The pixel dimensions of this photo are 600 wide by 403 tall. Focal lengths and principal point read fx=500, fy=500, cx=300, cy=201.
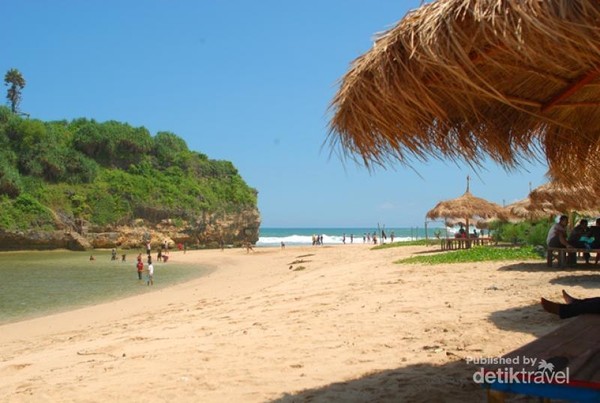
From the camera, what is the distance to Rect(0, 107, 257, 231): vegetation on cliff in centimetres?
4456

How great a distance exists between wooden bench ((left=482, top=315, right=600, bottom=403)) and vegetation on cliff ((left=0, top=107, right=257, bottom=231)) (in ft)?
149

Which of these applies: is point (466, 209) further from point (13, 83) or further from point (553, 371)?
point (13, 83)

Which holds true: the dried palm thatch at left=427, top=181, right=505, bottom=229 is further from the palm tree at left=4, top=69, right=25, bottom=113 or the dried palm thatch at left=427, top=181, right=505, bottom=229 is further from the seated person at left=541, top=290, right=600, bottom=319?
the palm tree at left=4, top=69, right=25, bottom=113

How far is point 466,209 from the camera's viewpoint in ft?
66.1

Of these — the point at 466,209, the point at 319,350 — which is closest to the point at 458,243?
the point at 466,209

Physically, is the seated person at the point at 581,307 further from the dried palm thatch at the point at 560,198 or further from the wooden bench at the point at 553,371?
the dried palm thatch at the point at 560,198

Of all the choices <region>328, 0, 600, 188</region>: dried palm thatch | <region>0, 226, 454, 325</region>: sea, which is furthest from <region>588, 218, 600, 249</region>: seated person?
<region>0, 226, 454, 325</region>: sea

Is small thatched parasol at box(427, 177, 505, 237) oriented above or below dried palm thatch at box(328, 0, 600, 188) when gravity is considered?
above

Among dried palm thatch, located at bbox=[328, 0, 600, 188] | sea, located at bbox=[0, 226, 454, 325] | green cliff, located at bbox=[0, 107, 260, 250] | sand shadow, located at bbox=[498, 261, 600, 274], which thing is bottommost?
sea, located at bbox=[0, 226, 454, 325]

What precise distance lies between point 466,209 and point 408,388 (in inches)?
698

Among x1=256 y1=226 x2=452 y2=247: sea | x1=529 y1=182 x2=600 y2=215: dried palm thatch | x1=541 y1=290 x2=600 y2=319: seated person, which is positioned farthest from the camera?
x1=256 y1=226 x2=452 y2=247: sea

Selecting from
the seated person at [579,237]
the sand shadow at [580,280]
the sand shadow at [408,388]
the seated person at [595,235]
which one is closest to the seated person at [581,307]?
the sand shadow at [408,388]

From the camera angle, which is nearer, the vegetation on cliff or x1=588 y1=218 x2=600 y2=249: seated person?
x1=588 y1=218 x2=600 y2=249: seated person

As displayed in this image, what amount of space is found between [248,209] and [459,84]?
5394 cm
